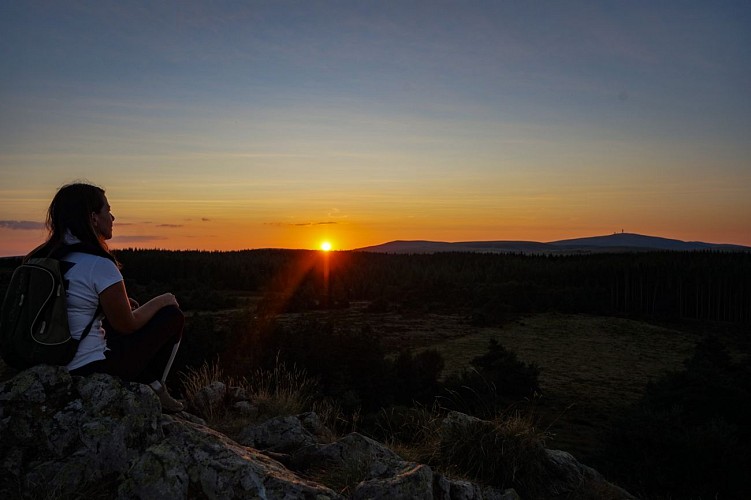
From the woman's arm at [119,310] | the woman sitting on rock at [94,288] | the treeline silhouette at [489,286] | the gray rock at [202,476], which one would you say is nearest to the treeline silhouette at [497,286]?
the treeline silhouette at [489,286]

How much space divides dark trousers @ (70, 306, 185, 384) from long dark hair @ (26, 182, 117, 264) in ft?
2.10

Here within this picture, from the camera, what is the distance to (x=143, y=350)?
408cm

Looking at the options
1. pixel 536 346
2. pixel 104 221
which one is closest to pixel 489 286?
pixel 536 346

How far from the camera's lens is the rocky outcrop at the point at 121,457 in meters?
→ 3.22

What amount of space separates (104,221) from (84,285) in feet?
1.79

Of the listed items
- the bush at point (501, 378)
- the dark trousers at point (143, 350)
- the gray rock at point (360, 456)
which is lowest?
the bush at point (501, 378)

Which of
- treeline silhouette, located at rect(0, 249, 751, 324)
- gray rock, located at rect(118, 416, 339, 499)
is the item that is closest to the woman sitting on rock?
gray rock, located at rect(118, 416, 339, 499)

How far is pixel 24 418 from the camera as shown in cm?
346

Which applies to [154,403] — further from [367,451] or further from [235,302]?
[235,302]

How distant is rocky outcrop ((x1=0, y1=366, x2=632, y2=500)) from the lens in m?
3.22

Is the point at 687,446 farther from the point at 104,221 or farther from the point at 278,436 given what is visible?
the point at 104,221

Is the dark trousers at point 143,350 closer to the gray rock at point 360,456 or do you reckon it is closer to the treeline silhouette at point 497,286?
the gray rock at point 360,456

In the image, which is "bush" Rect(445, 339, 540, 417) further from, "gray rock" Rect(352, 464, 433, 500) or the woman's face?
the woman's face

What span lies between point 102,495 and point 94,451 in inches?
12.0
